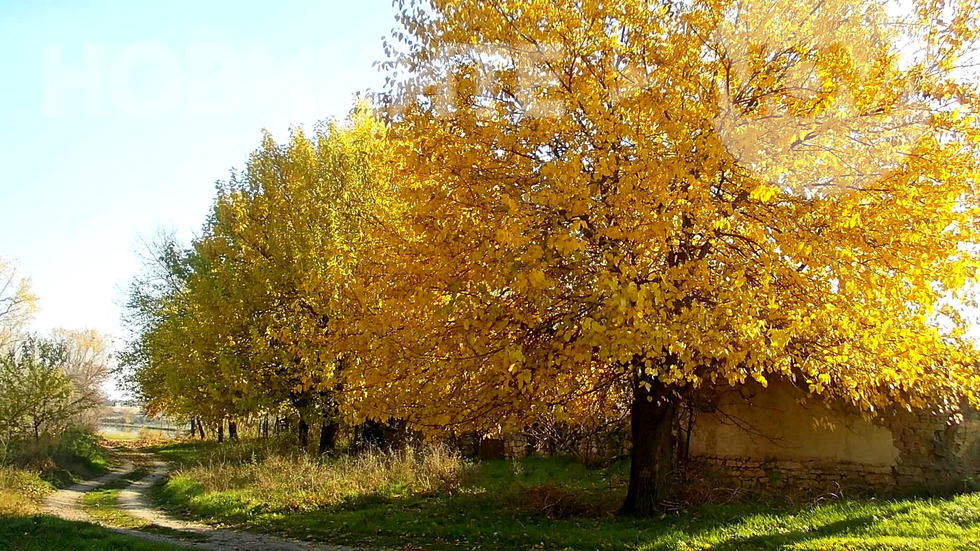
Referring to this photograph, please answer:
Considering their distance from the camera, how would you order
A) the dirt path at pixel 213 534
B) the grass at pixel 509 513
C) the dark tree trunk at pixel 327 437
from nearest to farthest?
the grass at pixel 509 513, the dirt path at pixel 213 534, the dark tree trunk at pixel 327 437

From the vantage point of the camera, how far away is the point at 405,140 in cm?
888

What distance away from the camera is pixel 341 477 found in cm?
1423

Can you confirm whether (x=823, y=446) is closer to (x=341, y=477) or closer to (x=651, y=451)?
(x=651, y=451)

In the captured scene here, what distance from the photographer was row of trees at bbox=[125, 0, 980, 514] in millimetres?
7082

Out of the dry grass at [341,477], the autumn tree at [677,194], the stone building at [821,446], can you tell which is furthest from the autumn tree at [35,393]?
the stone building at [821,446]

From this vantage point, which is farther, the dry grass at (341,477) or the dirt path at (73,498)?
the dirt path at (73,498)

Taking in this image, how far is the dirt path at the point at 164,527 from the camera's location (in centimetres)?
990

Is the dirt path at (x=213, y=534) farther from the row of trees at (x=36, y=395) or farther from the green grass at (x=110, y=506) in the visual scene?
the row of trees at (x=36, y=395)

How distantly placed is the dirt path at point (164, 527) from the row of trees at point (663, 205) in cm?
278

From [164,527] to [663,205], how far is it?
10852mm

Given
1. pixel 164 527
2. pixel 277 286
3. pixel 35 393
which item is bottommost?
pixel 164 527

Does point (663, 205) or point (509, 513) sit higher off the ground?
point (663, 205)

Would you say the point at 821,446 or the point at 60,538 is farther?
the point at 821,446

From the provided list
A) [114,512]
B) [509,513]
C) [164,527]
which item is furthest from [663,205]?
[114,512]
